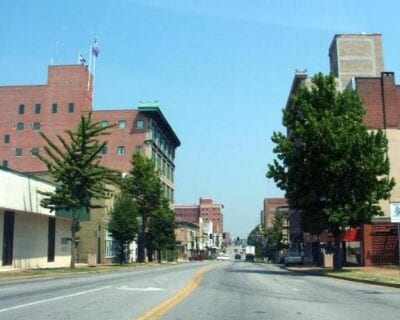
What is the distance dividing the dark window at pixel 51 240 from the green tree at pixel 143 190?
17449 millimetres

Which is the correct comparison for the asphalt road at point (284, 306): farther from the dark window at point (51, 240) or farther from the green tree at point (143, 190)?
the green tree at point (143, 190)

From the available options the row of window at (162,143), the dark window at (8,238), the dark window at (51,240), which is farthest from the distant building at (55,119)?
the dark window at (8,238)

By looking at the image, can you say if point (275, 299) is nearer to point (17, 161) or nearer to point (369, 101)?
point (369, 101)

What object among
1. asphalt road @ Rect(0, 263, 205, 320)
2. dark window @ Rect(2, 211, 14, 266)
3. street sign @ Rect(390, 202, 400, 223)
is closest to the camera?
asphalt road @ Rect(0, 263, 205, 320)

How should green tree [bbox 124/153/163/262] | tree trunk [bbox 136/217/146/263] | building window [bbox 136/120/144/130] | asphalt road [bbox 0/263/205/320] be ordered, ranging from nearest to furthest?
asphalt road [bbox 0/263/205/320] < green tree [bbox 124/153/163/262] < tree trunk [bbox 136/217/146/263] < building window [bbox 136/120/144/130]

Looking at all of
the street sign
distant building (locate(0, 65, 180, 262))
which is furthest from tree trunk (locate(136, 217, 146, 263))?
the street sign

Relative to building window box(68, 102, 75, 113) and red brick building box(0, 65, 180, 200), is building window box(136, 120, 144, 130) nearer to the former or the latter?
red brick building box(0, 65, 180, 200)

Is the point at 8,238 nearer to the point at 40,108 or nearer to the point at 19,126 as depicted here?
the point at 40,108

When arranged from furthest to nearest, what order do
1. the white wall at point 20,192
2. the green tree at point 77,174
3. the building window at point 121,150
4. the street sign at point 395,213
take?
the building window at point 121,150 < the green tree at point 77,174 < the white wall at point 20,192 < the street sign at point 395,213

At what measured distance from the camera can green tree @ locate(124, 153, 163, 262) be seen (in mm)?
70938

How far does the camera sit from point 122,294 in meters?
19.5

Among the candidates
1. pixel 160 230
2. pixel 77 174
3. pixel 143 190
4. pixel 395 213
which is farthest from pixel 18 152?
pixel 395 213

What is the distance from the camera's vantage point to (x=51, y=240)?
53.3 m

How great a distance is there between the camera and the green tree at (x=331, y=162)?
38.8 metres
